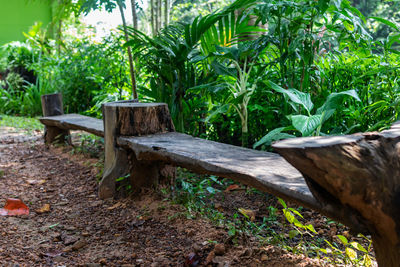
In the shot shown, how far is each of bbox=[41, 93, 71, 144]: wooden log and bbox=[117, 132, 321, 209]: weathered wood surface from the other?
6.76 feet

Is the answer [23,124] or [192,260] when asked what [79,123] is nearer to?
[192,260]

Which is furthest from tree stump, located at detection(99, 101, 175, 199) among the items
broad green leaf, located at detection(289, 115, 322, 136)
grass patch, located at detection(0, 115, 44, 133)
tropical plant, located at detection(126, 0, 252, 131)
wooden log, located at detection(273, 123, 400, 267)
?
grass patch, located at detection(0, 115, 44, 133)

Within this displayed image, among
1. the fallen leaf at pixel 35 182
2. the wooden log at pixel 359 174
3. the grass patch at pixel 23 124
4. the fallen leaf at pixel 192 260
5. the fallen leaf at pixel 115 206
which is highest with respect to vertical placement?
the wooden log at pixel 359 174

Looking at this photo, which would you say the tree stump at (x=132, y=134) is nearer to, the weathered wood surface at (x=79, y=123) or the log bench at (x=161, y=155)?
the log bench at (x=161, y=155)

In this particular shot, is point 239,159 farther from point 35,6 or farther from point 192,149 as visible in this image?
point 35,6

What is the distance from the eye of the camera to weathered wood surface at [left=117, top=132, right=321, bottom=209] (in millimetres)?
1469

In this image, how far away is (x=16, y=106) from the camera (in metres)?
7.27

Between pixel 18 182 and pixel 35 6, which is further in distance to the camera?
pixel 35 6

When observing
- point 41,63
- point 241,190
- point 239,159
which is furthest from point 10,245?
point 41,63

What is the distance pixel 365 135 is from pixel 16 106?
722 centimetres

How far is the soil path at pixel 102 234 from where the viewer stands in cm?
190

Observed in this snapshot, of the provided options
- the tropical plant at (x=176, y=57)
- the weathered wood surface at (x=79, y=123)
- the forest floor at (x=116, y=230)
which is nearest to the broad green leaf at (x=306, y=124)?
the forest floor at (x=116, y=230)

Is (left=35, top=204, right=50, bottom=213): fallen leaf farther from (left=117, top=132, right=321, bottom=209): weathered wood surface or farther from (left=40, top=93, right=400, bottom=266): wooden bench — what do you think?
(left=40, top=93, right=400, bottom=266): wooden bench

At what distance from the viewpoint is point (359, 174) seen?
1172 mm
